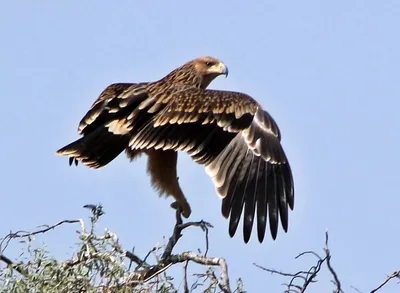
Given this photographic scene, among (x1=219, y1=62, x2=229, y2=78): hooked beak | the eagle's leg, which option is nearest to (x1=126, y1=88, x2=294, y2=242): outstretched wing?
the eagle's leg

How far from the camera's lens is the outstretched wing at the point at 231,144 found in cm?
666

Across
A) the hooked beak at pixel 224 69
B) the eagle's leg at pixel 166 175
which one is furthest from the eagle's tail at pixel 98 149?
the hooked beak at pixel 224 69

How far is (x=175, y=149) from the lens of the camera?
23.5 feet

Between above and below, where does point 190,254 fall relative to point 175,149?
below

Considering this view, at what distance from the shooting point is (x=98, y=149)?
23.9 feet

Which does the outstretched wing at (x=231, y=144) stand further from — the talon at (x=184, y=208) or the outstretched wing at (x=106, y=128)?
the talon at (x=184, y=208)

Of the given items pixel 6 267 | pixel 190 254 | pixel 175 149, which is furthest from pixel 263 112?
pixel 6 267

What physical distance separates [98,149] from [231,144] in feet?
3.24

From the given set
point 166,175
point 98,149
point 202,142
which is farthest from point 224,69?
point 98,149

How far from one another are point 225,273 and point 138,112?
8.68 ft

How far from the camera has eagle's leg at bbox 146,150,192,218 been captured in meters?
7.44

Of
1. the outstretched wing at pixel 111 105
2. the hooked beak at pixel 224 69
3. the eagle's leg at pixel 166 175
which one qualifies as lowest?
the eagle's leg at pixel 166 175

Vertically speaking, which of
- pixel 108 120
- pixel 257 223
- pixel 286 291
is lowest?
pixel 286 291

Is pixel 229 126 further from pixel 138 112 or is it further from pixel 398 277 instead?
pixel 398 277
